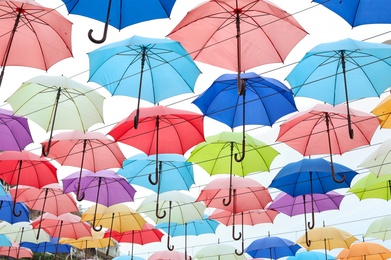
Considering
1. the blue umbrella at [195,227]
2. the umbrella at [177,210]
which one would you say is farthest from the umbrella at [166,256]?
the umbrella at [177,210]

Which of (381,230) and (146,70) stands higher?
(146,70)

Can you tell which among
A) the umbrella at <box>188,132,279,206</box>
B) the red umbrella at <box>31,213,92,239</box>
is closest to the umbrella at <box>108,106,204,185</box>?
the umbrella at <box>188,132,279,206</box>

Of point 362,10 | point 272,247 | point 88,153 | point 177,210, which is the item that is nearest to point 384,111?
point 362,10

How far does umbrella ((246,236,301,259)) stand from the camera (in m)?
11.7

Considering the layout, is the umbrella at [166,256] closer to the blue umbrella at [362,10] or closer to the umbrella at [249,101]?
the umbrella at [249,101]

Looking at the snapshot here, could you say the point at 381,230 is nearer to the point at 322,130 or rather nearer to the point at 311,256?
the point at 311,256

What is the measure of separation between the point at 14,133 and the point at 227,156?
3726 millimetres

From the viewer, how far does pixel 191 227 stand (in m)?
12.3

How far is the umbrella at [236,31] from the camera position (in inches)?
223

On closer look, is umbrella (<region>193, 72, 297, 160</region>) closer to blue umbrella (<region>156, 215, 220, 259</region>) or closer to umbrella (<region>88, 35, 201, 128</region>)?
umbrella (<region>88, 35, 201, 128</region>)

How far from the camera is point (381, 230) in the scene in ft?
34.2

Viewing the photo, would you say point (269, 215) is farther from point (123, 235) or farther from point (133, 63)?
point (133, 63)

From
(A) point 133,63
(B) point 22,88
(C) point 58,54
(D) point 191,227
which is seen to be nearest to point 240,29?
(A) point 133,63

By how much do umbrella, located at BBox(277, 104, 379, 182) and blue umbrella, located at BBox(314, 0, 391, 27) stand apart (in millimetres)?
1952
